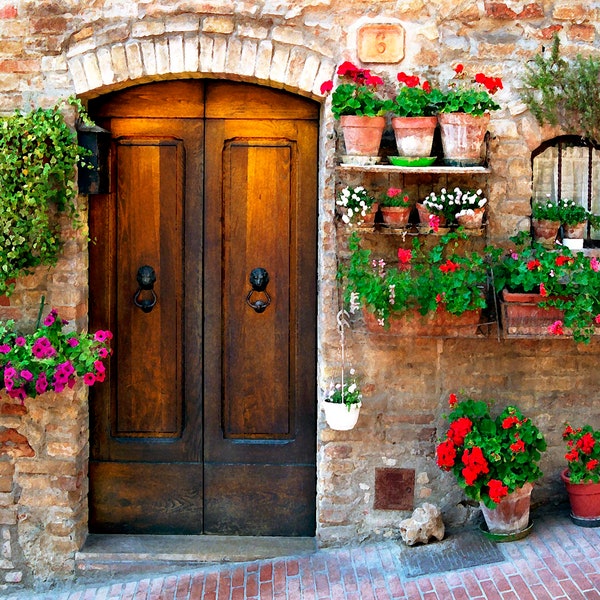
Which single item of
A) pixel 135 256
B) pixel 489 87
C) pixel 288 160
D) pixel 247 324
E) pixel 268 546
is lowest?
pixel 268 546

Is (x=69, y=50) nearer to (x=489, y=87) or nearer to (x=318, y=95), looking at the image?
(x=318, y=95)

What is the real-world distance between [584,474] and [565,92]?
6.48 ft

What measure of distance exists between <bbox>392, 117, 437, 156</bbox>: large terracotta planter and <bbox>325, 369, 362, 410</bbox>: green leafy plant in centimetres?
120

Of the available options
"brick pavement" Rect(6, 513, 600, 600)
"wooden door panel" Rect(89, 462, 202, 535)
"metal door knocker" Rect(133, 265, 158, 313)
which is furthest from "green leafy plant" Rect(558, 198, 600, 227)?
"wooden door panel" Rect(89, 462, 202, 535)

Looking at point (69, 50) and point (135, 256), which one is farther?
point (135, 256)

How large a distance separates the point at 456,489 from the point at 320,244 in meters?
1.52

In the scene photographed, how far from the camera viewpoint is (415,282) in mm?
4098

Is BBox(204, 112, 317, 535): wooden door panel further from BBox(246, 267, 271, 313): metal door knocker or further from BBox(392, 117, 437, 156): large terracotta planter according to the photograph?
BBox(392, 117, 437, 156): large terracotta planter

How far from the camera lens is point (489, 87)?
4121 millimetres

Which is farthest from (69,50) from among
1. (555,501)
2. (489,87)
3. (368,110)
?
(555,501)

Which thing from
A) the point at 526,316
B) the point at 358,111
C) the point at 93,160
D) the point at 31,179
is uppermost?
the point at 358,111

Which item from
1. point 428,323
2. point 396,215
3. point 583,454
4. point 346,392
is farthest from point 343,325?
point 583,454

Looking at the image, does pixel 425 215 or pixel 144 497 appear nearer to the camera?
pixel 425 215

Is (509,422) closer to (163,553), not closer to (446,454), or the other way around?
(446,454)
